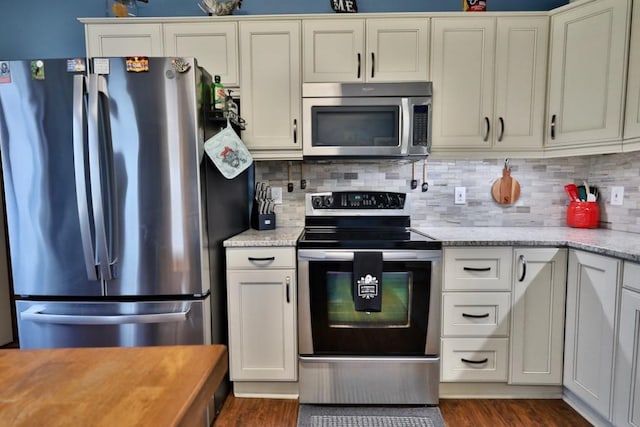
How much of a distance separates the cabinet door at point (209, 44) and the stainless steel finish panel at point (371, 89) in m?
0.54

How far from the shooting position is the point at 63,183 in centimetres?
155

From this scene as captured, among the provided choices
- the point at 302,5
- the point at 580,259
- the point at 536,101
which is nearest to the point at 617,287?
the point at 580,259

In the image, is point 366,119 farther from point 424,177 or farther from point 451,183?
point 451,183

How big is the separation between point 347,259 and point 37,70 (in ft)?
5.59

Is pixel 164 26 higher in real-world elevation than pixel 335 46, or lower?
higher

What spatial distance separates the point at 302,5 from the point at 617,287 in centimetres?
241

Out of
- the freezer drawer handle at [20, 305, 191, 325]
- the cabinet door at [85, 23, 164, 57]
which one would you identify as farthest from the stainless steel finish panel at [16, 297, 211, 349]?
the cabinet door at [85, 23, 164, 57]

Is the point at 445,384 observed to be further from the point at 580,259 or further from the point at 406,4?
the point at 406,4

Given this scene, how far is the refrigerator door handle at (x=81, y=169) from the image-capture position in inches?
57.7

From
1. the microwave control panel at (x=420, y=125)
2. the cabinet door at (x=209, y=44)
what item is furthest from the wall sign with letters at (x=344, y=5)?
the microwave control panel at (x=420, y=125)

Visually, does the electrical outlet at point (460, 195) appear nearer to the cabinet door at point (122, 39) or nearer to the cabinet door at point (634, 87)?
the cabinet door at point (634, 87)

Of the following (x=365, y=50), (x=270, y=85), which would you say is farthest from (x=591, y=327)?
(x=270, y=85)

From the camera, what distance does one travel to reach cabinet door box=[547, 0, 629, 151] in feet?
5.60

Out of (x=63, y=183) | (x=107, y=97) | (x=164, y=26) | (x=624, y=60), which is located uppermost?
(x=164, y=26)
